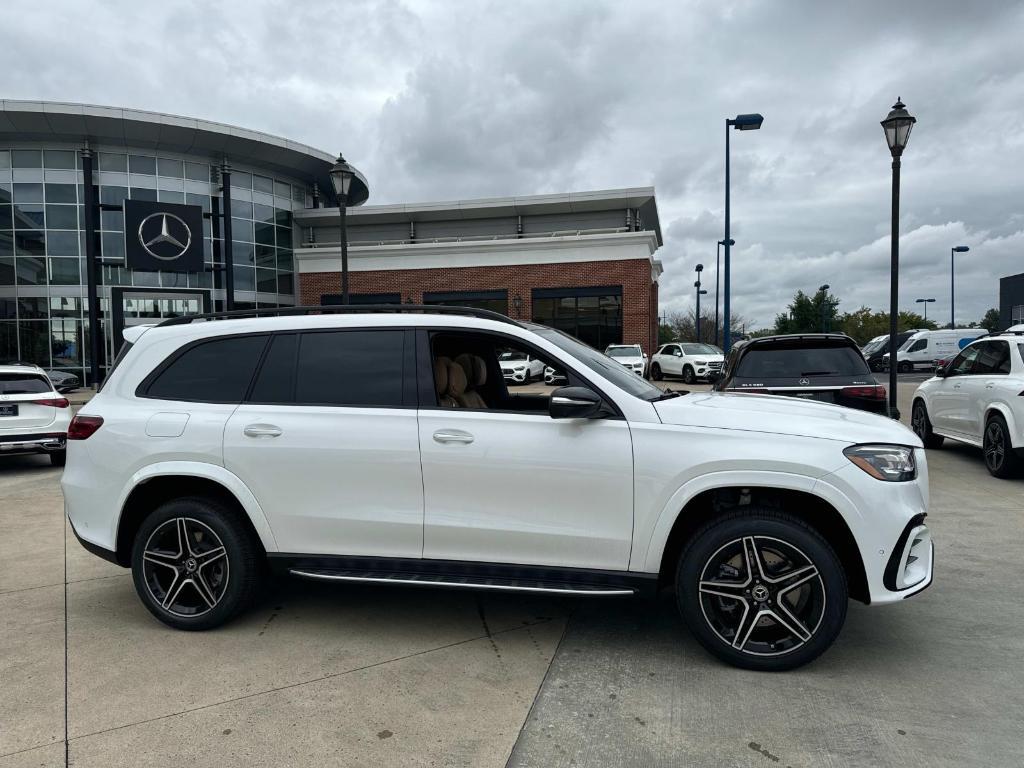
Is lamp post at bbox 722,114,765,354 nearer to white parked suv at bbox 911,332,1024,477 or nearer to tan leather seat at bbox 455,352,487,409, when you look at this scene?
white parked suv at bbox 911,332,1024,477

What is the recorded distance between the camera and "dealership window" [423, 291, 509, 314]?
104ft

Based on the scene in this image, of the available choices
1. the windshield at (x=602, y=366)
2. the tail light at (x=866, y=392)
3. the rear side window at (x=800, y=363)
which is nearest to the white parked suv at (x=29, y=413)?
the windshield at (x=602, y=366)

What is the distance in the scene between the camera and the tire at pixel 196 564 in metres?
3.87

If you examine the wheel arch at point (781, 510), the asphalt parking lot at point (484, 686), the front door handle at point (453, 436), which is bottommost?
the asphalt parking lot at point (484, 686)

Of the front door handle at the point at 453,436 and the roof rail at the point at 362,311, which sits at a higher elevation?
the roof rail at the point at 362,311

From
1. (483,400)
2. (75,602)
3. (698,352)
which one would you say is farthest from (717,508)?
(698,352)

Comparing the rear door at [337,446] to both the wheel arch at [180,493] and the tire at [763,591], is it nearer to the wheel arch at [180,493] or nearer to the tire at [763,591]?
the wheel arch at [180,493]

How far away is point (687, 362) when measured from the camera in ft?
82.9

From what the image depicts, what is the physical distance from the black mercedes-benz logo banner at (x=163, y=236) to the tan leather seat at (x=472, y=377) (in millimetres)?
27137

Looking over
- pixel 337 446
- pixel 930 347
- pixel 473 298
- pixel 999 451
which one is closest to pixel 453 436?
pixel 337 446

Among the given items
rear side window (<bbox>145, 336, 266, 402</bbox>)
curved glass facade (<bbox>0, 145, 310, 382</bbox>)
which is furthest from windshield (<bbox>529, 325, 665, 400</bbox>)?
curved glass facade (<bbox>0, 145, 310, 382</bbox>)

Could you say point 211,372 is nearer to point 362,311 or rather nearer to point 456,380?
point 362,311

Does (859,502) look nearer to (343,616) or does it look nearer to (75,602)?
(343,616)

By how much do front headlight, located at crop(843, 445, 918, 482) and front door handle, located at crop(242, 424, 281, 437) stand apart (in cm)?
289
